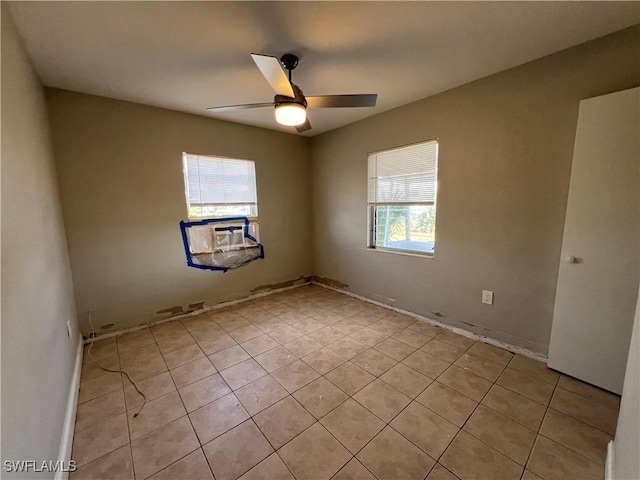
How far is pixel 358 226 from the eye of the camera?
11.6ft

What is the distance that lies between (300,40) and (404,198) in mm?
1902

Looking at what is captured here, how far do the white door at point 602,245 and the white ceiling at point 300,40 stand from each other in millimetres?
609

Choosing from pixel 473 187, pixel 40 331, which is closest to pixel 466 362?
pixel 473 187

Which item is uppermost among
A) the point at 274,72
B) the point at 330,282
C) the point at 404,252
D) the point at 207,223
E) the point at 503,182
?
the point at 274,72

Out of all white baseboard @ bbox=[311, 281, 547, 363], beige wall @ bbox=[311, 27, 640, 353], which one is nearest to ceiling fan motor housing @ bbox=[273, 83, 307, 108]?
beige wall @ bbox=[311, 27, 640, 353]

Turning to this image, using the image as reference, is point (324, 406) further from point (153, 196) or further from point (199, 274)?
point (153, 196)

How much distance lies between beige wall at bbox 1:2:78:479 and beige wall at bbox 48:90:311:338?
0.48 metres

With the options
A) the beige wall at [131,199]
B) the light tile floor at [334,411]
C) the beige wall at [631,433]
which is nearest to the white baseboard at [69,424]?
the light tile floor at [334,411]

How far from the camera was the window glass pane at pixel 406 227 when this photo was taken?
2.86m

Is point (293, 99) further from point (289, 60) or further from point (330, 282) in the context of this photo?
point (330, 282)

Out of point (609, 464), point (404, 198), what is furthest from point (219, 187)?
point (609, 464)

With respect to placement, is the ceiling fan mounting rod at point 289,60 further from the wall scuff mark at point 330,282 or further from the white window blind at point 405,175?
the wall scuff mark at point 330,282

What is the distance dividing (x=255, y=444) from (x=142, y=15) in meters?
2.50

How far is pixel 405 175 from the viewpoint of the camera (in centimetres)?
298
